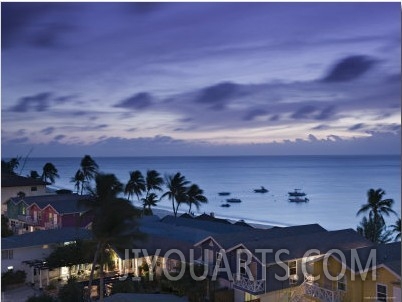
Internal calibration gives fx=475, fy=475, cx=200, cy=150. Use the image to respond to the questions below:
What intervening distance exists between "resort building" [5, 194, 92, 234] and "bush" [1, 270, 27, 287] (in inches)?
325

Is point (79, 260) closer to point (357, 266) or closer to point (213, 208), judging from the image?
point (357, 266)

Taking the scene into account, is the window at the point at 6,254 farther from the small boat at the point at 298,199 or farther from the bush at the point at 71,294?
the small boat at the point at 298,199

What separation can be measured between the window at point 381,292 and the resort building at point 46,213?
2067 centimetres

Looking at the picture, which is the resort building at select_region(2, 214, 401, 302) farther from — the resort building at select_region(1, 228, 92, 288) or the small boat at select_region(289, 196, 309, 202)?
the small boat at select_region(289, 196, 309, 202)

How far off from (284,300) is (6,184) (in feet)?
120

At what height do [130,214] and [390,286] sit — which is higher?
[130,214]

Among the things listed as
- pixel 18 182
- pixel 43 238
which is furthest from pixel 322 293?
pixel 18 182

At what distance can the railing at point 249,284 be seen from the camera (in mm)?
18359

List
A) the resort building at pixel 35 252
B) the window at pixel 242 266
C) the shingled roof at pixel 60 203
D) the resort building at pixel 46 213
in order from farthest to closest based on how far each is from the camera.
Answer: the shingled roof at pixel 60 203 < the resort building at pixel 46 213 < the resort building at pixel 35 252 < the window at pixel 242 266

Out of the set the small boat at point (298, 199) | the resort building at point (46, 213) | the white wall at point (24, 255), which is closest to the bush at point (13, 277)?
the white wall at point (24, 255)

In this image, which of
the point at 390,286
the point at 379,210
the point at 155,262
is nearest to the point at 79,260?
the point at 155,262

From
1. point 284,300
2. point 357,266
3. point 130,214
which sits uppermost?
point 130,214

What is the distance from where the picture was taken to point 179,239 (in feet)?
81.6

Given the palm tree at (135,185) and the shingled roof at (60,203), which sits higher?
the palm tree at (135,185)
